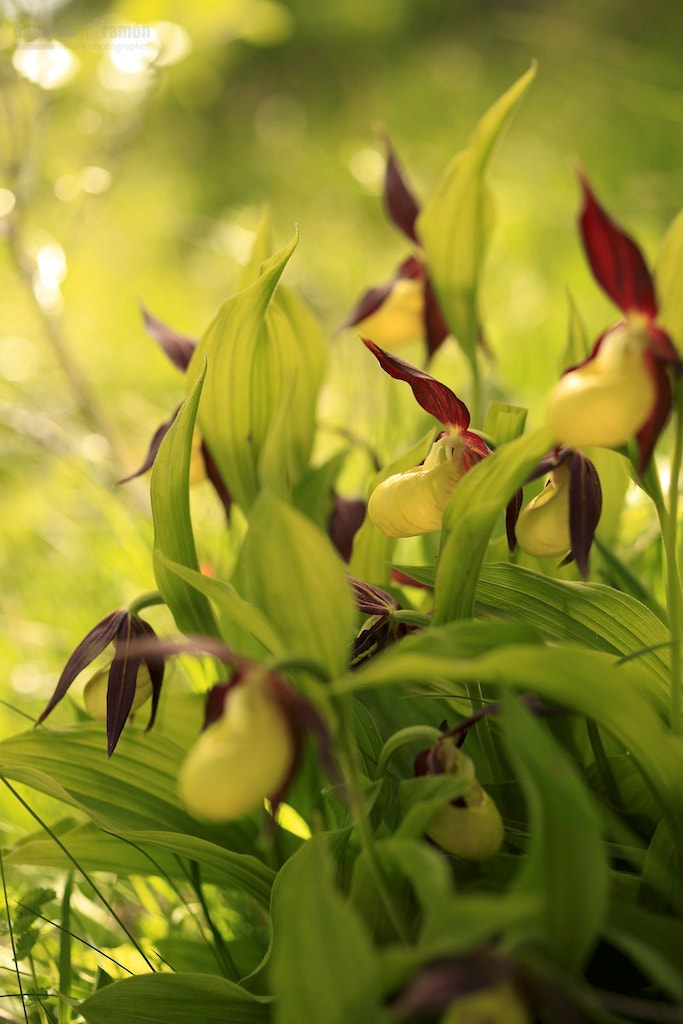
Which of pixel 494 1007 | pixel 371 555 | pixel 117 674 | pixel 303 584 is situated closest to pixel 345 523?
pixel 371 555

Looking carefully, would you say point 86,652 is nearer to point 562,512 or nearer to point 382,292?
point 562,512

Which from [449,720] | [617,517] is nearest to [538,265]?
[617,517]

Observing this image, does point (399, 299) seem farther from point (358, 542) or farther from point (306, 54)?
point (306, 54)

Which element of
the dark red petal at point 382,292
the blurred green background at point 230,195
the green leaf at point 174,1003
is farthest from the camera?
the blurred green background at point 230,195

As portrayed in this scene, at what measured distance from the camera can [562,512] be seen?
1.98ft

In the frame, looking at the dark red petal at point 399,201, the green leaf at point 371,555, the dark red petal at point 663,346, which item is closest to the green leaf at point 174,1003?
the green leaf at point 371,555

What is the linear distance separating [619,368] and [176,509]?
35 centimetres

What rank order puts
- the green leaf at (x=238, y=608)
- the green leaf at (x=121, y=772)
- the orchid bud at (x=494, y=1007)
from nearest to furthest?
the orchid bud at (x=494, y=1007) < the green leaf at (x=238, y=608) < the green leaf at (x=121, y=772)

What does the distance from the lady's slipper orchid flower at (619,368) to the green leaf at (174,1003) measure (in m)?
0.45

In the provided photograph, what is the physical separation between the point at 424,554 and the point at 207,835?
0.39m

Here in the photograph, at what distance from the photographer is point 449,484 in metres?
0.64

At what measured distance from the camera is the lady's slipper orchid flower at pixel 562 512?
1.91ft

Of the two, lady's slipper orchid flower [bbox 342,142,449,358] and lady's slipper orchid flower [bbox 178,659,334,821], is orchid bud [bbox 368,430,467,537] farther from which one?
lady's slipper orchid flower [bbox 342,142,449,358]

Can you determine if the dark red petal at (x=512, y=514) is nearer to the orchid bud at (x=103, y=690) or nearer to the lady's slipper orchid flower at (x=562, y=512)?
A: the lady's slipper orchid flower at (x=562, y=512)
